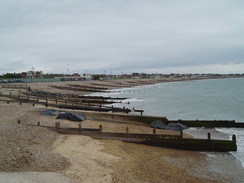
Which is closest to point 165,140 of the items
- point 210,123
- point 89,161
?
point 89,161

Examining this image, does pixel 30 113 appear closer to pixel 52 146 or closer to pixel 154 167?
pixel 52 146

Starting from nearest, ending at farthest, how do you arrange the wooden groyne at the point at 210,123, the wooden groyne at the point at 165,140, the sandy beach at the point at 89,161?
the sandy beach at the point at 89,161 → the wooden groyne at the point at 165,140 → the wooden groyne at the point at 210,123

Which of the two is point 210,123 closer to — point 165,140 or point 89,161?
point 165,140

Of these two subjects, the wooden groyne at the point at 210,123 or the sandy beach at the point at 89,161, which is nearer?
the sandy beach at the point at 89,161

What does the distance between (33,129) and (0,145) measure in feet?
15.7

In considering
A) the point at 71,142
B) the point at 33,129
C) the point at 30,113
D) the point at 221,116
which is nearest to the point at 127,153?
the point at 71,142

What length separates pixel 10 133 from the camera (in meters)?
13.8

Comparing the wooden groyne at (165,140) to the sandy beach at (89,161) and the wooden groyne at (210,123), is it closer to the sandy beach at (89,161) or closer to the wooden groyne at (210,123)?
the sandy beach at (89,161)

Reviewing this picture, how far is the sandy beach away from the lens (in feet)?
30.2

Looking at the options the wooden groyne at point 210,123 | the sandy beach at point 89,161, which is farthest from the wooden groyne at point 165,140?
the wooden groyne at point 210,123

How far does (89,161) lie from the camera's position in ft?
37.4

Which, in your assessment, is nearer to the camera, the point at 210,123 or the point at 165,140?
the point at 165,140

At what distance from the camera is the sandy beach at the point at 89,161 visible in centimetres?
920

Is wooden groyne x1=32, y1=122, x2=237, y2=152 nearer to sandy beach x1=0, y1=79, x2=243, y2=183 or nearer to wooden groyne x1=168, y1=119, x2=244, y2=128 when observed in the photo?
sandy beach x1=0, y1=79, x2=243, y2=183
